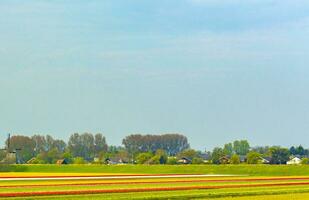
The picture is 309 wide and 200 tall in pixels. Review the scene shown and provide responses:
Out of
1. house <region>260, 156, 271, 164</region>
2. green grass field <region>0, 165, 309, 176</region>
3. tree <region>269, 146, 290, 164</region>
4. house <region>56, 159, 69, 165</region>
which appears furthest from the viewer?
tree <region>269, 146, 290, 164</region>

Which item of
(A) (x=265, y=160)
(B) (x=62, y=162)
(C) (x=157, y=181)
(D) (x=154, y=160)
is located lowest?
(C) (x=157, y=181)

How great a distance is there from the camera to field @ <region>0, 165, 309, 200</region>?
4344cm

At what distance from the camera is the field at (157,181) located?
1710 inches

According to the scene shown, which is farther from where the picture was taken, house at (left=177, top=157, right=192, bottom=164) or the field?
house at (left=177, top=157, right=192, bottom=164)

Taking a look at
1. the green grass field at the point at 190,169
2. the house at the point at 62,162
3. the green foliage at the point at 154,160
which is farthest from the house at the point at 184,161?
the green grass field at the point at 190,169

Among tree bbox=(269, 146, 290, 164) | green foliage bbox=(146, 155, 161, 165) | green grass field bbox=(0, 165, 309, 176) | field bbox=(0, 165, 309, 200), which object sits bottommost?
field bbox=(0, 165, 309, 200)

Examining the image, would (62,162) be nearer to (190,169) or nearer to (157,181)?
(190,169)

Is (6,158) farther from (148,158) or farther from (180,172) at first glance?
(148,158)

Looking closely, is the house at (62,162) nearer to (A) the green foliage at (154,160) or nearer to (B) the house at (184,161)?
(A) the green foliage at (154,160)

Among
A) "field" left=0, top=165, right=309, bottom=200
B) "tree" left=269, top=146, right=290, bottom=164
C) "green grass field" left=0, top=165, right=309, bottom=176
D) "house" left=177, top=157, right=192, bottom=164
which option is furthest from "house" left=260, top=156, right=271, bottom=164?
"field" left=0, top=165, right=309, bottom=200

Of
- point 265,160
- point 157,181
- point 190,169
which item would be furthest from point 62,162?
point 157,181

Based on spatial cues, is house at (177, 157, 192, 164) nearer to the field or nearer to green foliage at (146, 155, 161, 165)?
green foliage at (146, 155, 161, 165)

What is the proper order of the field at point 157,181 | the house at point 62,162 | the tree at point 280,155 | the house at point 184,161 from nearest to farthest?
the field at point 157,181 → the house at point 62,162 → the tree at point 280,155 → the house at point 184,161

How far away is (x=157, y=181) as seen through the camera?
64.2 meters
